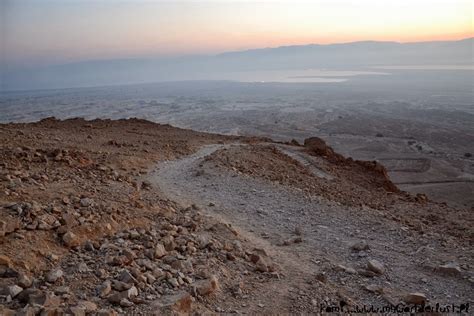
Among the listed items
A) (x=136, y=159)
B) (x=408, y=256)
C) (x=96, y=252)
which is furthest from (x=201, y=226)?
(x=136, y=159)

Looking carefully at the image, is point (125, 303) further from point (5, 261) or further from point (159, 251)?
point (5, 261)

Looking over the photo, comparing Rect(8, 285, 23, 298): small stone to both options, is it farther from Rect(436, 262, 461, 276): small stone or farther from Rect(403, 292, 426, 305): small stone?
Rect(436, 262, 461, 276): small stone

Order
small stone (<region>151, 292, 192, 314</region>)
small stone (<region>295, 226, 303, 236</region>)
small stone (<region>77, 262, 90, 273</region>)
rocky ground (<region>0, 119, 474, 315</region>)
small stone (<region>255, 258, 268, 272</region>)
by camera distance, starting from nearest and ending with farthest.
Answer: small stone (<region>151, 292, 192, 314</region>) < rocky ground (<region>0, 119, 474, 315</region>) < small stone (<region>77, 262, 90, 273</region>) < small stone (<region>255, 258, 268, 272</region>) < small stone (<region>295, 226, 303, 236</region>)

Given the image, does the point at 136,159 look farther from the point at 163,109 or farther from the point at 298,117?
the point at 163,109

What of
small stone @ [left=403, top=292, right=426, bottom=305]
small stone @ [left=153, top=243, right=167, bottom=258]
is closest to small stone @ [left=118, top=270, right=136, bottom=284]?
small stone @ [left=153, top=243, right=167, bottom=258]

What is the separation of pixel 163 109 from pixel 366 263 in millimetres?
79188

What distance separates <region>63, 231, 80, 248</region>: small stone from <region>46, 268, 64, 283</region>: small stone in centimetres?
67

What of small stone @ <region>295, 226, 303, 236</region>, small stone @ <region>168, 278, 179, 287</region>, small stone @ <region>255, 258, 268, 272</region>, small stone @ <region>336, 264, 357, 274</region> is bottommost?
small stone @ <region>336, 264, 357, 274</region>

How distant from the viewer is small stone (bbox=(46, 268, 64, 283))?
433 cm

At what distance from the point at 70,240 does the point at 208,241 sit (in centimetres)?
195

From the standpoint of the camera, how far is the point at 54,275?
4.38 m

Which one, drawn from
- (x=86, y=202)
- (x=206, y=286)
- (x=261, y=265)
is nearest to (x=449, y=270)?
(x=261, y=265)

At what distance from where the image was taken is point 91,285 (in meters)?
4.41

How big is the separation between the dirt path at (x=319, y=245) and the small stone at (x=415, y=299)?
3.0 inches
